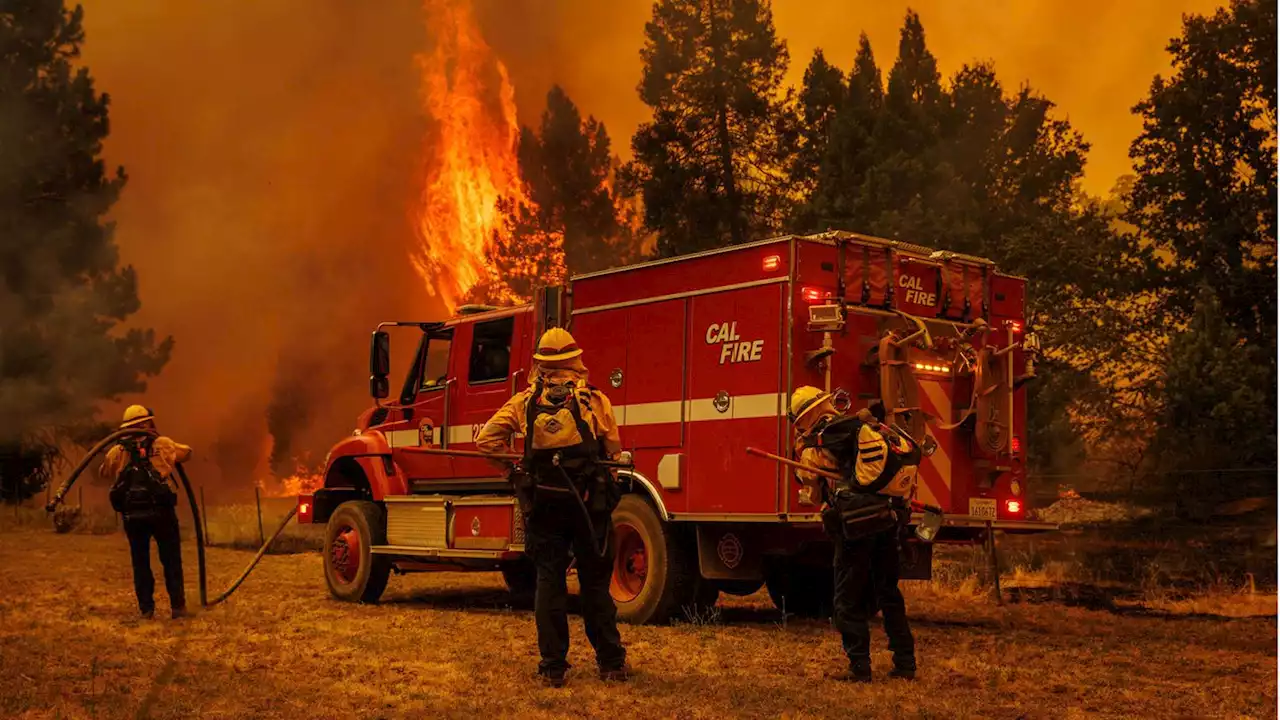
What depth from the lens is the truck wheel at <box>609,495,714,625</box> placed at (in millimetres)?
11125

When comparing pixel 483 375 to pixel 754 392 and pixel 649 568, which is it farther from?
pixel 754 392

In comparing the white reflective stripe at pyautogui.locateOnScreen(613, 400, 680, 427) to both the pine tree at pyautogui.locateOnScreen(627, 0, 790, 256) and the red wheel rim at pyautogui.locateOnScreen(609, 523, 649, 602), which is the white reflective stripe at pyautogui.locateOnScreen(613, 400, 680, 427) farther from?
the pine tree at pyautogui.locateOnScreen(627, 0, 790, 256)

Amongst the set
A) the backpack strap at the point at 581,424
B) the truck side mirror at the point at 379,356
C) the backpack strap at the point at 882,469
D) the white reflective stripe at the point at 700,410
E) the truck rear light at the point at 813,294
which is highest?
the truck rear light at the point at 813,294

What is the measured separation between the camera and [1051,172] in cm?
2981

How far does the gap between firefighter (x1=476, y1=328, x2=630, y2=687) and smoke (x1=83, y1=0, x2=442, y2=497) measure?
132 feet

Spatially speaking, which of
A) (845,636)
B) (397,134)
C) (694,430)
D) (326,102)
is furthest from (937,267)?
(326,102)

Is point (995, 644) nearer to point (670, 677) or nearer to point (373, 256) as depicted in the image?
point (670, 677)

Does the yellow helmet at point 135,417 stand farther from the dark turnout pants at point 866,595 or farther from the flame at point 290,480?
the flame at point 290,480

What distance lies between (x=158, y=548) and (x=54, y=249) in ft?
64.7

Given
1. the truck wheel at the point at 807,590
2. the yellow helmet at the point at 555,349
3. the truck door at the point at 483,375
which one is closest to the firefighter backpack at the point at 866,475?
the yellow helmet at the point at 555,349

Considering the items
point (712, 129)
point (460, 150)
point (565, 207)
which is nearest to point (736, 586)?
point (712, 129)

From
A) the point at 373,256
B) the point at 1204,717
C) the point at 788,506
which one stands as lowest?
the point at 1204,717

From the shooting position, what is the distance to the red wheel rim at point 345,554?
13.5 metres

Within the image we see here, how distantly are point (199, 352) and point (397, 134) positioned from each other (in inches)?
402
